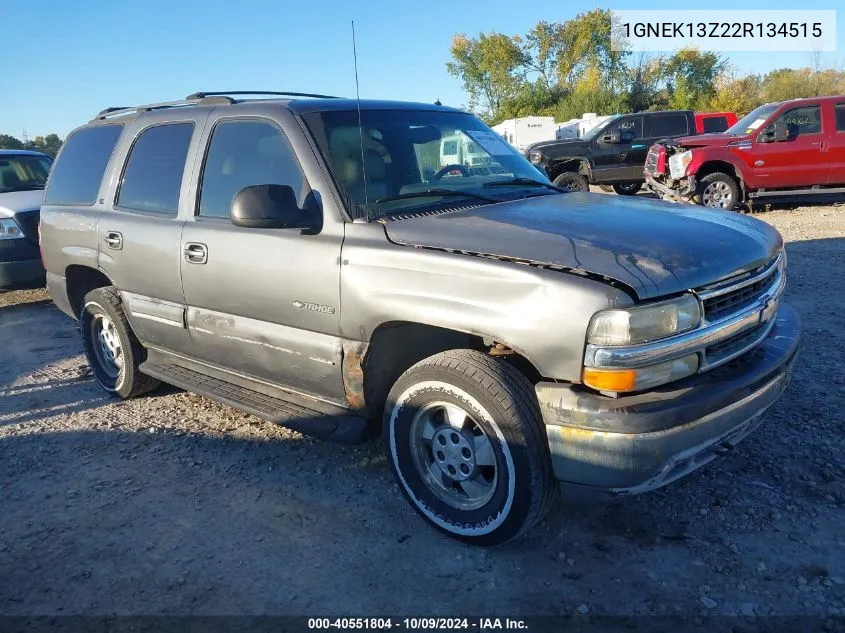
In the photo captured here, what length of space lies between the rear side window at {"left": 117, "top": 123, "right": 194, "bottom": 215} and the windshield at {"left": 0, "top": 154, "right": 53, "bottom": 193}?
5224 mm

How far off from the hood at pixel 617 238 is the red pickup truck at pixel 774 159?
9366 millimetres

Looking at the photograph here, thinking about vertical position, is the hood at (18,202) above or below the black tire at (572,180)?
below

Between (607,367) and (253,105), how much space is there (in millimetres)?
2421

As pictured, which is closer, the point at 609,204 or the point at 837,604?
the point at 837,604

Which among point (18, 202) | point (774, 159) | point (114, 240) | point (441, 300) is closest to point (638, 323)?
point (441, 300)

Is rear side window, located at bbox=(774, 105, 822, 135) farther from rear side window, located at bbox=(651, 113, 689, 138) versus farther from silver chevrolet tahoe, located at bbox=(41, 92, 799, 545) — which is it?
silver chevrolet tahoe, located at bbox=(41, 92, 799, 545)

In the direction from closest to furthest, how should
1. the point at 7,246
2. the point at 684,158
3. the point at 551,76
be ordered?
the point at 7,246 < the point at 684,158 < the point at 551,76

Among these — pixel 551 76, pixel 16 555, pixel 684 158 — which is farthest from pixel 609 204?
pixel 551 76

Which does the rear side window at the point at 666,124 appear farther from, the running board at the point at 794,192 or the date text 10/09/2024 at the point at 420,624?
the date text 10/09/2024 at the point at 420,624

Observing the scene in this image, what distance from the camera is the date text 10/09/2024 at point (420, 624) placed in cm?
241

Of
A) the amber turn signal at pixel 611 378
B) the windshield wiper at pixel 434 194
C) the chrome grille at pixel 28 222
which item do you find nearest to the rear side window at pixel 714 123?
the chrome grille at pixel 28 222

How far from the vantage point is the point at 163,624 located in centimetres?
249

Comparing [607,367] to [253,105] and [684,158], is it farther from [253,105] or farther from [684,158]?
[684,158]

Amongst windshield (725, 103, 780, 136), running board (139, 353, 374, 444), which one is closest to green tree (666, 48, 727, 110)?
windshield (725, 103, 780, 136)
